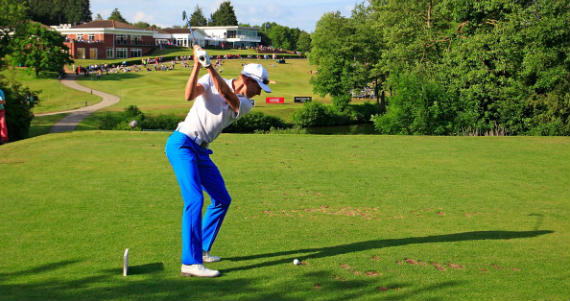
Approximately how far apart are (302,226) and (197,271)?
13.1 feet

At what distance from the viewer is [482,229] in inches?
459

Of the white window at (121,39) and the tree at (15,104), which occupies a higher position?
the white window at (121,39)

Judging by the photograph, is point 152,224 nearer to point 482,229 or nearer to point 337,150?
point 482,229

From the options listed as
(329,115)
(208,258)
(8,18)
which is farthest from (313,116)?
(208,258)

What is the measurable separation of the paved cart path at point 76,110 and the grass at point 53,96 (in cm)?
135

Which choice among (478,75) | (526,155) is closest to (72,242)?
(526,155)

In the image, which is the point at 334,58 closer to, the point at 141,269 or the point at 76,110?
the point at 76,110

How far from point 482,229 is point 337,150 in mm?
12409

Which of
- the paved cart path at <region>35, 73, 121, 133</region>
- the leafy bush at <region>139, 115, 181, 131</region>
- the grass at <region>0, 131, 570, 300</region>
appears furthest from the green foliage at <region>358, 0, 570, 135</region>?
the paved cart path at <region>35, 73, 121, 133</region>

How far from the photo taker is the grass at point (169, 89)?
6050cm

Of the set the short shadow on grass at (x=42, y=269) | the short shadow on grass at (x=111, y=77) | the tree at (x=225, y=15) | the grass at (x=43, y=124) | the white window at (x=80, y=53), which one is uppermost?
the tree at (x=225, y=15)

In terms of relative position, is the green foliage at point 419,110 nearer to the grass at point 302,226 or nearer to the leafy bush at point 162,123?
the leafy bush at point 162,123

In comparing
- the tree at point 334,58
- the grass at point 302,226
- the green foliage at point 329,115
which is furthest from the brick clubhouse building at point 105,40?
the grass at point 302,226

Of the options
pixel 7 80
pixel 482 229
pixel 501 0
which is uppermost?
pixel 501 0
